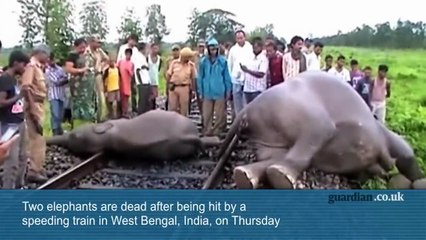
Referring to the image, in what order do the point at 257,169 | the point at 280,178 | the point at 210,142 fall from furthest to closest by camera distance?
the point at 210,142 → the point at 257,169 → the point at 280,178

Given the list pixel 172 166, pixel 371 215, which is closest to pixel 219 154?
pixel 172 166

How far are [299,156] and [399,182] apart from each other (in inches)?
23.2

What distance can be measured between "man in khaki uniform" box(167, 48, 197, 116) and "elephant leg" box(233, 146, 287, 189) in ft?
7.96

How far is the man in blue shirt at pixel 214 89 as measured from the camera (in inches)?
253

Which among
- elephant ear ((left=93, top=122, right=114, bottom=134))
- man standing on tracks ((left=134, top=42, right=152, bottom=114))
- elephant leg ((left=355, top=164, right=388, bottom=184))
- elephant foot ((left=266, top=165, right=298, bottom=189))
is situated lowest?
elephant leg ((left=355, top=164, right=388, bottom=184))

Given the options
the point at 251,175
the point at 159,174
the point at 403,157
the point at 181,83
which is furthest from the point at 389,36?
the point at 181,83

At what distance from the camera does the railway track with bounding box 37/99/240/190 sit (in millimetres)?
4945

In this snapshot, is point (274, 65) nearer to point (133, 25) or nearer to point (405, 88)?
point (133, 25)

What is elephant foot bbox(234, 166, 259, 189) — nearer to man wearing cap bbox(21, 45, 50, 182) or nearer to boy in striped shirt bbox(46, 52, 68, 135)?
man wearing cap bbox(21, 45, 50, 182)

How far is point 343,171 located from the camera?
15.3ft

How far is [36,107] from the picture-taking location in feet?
16.9

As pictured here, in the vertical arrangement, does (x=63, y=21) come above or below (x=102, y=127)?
above

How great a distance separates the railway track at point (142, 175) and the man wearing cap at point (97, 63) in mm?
459

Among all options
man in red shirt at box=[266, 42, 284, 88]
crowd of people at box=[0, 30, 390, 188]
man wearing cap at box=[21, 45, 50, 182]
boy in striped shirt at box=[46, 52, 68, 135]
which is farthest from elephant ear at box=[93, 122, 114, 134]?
man in red shirt at box=[266, 42, 284, 88]
